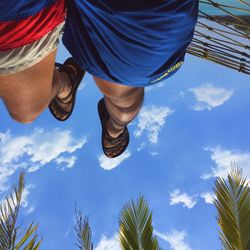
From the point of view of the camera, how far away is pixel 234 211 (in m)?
3.58

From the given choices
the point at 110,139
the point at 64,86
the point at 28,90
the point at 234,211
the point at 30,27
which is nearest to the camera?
the point at 30,27

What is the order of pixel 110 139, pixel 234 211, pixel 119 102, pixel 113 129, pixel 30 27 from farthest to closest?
1. pixel 234 211
2. pixel 110 139
3. pixel 113 129
4. pixel 119 102
5. pixel 30 27

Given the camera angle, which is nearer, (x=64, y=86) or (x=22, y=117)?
(x=22, y=117)

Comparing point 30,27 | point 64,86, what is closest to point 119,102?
point 64,86

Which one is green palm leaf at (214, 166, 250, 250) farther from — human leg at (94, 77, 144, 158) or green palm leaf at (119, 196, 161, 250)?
human leg at (94, 77, 144, 158)

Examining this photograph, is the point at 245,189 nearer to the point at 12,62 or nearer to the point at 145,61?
the point at 145,61

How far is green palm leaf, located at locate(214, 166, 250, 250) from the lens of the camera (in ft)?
10.9

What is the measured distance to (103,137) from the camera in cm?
266

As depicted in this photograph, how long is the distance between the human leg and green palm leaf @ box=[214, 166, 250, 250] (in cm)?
151

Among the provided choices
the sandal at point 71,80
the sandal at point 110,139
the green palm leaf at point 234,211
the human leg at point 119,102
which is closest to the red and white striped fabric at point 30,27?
the human leg at point 119,102

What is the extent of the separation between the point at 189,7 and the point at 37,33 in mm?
450

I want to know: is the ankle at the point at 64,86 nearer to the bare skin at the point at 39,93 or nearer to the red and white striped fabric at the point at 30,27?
the bare skin at the point at 39,93

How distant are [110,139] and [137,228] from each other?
151cm

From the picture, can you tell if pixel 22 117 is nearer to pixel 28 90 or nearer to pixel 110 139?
pixel 28 90
